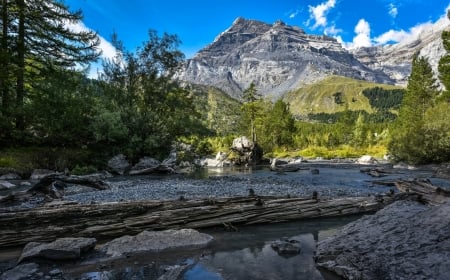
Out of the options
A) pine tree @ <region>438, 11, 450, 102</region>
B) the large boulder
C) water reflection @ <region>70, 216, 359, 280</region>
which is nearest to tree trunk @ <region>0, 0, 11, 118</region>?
water reflection @ <region>70, 216, 359, 280</region>

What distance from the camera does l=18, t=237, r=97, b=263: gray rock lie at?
6578 millimetres

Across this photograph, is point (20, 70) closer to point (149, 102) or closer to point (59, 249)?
point (149, 102)

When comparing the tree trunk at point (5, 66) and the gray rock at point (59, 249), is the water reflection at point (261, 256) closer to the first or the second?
the gray rock at point (59, 249)

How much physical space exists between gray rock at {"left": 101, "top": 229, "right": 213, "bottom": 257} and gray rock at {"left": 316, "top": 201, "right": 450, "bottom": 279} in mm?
3111

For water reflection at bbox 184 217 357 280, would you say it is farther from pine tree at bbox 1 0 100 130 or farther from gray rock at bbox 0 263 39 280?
pine tree at bbox 1 0 100 130

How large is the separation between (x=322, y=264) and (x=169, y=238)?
3808 mm

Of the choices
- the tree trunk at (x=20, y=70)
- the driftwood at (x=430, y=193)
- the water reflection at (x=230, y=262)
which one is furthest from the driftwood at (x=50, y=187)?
the driftwood at (x=430, y=193)

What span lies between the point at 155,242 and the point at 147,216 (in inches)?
49.4

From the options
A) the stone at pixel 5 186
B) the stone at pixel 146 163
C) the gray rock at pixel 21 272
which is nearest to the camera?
the gray rock at pixel 21 272

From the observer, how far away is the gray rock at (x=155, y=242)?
7.23m

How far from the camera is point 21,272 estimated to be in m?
5.92

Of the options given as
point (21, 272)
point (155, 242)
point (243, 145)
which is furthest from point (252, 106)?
point (21, 272)

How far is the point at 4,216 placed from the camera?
25.5 ft

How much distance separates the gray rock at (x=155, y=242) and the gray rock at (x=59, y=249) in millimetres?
468
